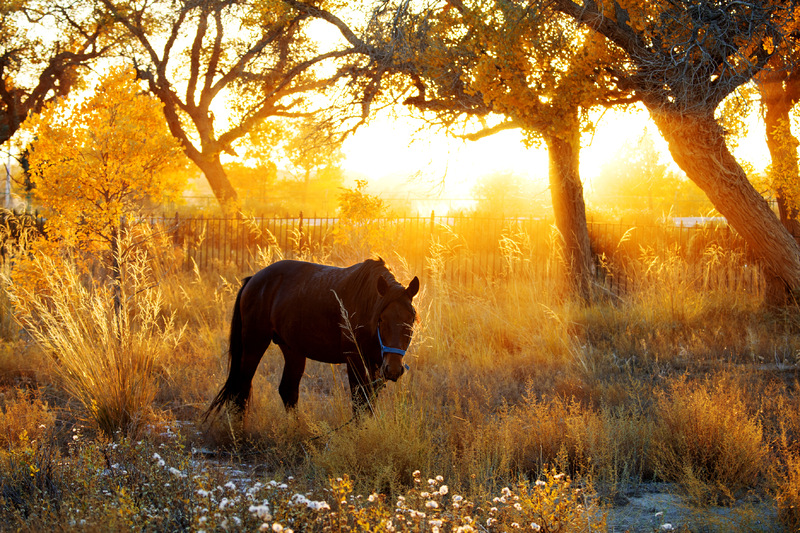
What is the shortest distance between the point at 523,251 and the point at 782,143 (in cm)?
504

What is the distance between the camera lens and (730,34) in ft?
25.0

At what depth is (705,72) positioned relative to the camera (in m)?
7.61

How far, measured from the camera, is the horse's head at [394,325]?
156 inches

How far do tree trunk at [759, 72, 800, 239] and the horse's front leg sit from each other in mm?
7169

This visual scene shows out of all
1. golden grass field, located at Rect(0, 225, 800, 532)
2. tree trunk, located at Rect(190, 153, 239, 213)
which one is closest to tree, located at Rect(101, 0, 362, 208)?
tree trunk, located at Rect(190, 153, 239, 213)

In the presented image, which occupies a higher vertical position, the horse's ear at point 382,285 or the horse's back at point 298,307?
the horse's ear at point 382,285

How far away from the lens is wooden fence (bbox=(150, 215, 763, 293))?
8.52 metres

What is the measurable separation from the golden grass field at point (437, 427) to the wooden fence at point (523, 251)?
740mm

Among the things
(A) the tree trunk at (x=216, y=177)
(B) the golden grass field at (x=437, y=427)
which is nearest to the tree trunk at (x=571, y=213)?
(B) the golden grass field at (x=437, y=427)

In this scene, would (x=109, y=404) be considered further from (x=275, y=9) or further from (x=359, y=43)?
(x=275, y=9)

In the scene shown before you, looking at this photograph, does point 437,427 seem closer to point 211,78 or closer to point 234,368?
point 234,368

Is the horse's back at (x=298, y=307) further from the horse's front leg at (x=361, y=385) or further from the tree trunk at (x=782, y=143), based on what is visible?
the tree trunk at (x=782, y=143)

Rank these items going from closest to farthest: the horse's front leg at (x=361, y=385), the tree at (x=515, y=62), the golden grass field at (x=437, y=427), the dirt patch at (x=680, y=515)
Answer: the golden grass field at (x=437, y=427) → the dirt patch at (x=680, y=515) → the horse's front leg at (x=361, y=385) → the tree at (x=515, y=62)

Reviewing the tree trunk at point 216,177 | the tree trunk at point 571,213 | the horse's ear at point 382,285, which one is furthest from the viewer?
the tree trunk at point 216,177
